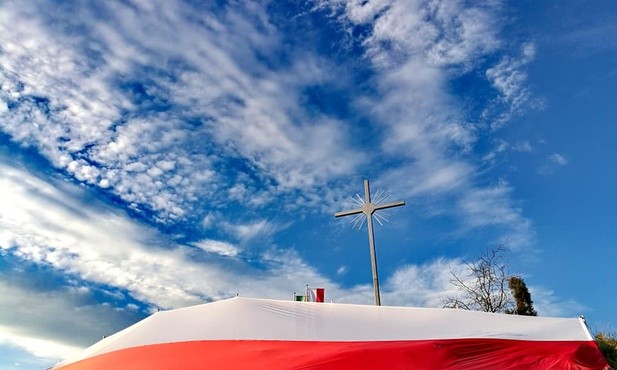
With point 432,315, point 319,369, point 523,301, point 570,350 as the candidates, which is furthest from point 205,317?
point 523,301

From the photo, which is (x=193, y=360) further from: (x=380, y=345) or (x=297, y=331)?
(x=380, y=345)

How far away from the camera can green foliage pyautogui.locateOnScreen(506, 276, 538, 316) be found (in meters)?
15.7

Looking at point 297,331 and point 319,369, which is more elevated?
point 297,331

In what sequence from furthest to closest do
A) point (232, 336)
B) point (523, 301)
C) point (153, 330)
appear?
point (523, 301) < point (153, 330) < point (232, 336)

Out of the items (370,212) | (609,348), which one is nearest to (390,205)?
(370,212)

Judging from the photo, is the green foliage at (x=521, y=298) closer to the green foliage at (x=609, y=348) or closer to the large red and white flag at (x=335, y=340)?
the green foliage at (x=609, y=348)

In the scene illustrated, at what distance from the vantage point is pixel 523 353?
6.03 metres

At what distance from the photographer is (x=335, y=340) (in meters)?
6.07

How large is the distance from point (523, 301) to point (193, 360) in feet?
42.8

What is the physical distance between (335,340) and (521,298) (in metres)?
11.9

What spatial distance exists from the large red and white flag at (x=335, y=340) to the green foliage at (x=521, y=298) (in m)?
9.69

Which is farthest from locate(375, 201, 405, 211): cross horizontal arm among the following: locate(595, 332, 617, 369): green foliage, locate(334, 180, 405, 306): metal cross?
locate(595, 332, 617, 369): green foliage

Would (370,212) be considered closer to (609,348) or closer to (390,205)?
(390,205)

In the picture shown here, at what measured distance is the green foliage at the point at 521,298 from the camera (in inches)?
617
